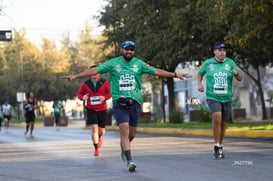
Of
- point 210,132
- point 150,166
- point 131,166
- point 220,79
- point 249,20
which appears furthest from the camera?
point 210,132

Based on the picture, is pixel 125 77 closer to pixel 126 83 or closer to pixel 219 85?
pixel 126 83

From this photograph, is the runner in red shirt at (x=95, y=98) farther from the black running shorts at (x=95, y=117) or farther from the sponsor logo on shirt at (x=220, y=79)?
the sponsor logo on shirt at (x=220, y=79)

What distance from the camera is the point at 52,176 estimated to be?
28.1 feet

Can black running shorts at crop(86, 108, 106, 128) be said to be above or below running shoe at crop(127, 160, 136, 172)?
above

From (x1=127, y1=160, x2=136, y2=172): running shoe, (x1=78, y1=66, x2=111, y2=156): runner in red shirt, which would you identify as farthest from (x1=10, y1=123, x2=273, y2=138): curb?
(x1=127, y1=160, x2=136, y2=172): running shoe

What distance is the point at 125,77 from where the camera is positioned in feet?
29.8

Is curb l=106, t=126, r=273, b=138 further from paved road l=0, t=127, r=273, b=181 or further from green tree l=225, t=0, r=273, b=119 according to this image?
paved road l=0, t=127, r=273, b=181

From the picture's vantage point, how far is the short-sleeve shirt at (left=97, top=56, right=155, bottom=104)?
9.07 metres

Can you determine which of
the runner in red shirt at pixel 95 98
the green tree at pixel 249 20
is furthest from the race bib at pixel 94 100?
the green tree at pixel 249 20

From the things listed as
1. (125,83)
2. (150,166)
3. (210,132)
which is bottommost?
(150,166)

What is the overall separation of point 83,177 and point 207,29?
1772 centimetres

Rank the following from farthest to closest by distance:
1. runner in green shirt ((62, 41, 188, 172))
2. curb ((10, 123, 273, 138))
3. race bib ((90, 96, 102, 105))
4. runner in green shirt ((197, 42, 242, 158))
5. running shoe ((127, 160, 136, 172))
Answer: curb ((10, 123, 273, 138))
race bib ((90, 96, 102, 105))
runner in green shirt ((197, 42, 242, 158))
runner in green shirt ((62, 41, 188, 172))
running shoe ((127, 160, 136, 172))

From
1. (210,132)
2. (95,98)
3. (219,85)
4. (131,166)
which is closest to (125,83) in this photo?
(131,166)

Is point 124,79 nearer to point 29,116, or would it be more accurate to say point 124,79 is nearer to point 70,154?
point 70,154
